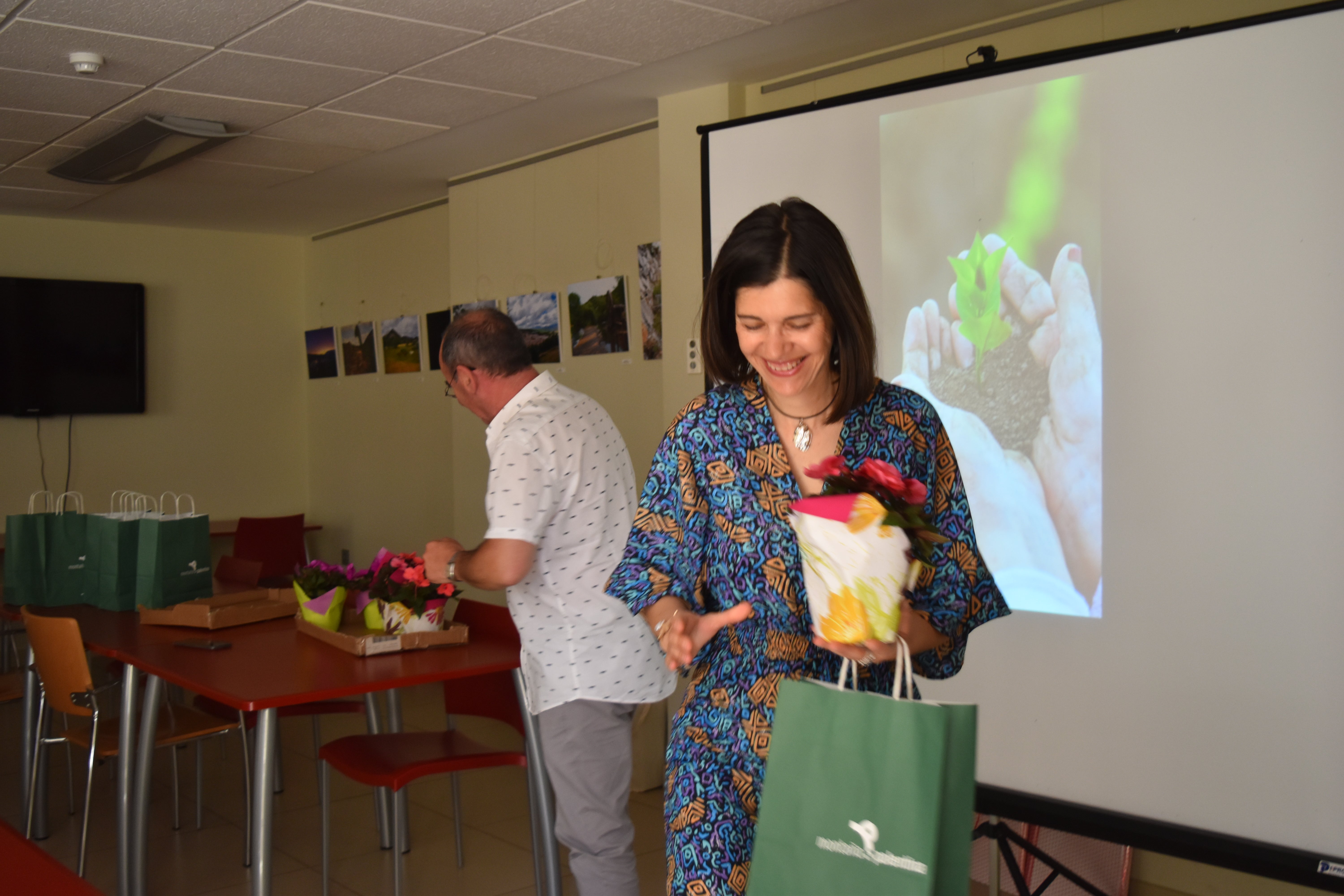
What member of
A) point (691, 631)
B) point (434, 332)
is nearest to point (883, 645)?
point (691, 631)

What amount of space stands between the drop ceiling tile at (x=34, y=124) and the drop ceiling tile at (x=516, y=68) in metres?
1.55

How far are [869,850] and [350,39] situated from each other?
123 inches

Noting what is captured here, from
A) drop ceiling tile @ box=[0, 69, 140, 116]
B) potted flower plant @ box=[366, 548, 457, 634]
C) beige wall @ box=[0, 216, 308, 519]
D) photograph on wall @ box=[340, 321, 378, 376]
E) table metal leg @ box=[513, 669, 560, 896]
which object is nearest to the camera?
table metal leg @ box=[513, 669, 560, 896]

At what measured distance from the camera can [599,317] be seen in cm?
479

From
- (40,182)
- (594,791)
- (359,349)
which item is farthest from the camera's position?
(359,349)

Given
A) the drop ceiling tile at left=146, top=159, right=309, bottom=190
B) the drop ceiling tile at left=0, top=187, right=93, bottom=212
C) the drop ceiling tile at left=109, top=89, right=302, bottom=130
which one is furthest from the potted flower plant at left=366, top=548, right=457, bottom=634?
the drop ceiling tile at left=0, top=187, right=93, bottom=212

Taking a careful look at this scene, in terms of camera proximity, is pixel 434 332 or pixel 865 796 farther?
pixel 434 332

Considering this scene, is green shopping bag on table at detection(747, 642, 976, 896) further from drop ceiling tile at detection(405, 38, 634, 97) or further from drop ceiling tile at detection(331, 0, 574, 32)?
drop ceiling tile at detection(405, 38, 634, 97)

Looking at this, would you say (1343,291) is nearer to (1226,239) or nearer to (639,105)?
(1226,239)

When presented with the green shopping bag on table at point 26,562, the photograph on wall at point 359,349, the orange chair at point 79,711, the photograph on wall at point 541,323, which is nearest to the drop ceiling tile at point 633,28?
the photograph on wall at point 541,323

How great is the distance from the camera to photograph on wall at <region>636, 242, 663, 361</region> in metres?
4.48

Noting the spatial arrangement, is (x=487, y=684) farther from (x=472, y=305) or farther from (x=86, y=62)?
(x=472, y=305)

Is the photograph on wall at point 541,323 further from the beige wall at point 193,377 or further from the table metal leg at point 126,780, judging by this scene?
the beige wall at point 193,377

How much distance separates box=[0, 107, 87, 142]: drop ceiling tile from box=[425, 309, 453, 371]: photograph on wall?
2032 millimetres
